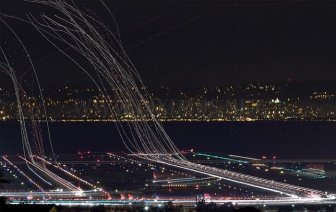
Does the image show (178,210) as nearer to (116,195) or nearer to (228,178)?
(116,195)

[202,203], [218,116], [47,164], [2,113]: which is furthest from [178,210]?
[218,116]

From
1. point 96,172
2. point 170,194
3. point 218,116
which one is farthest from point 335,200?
point 218,116

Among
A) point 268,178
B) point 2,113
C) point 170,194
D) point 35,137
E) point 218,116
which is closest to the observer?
point 170,194

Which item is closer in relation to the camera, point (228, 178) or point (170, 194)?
point (170, 194)

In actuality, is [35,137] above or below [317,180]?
above

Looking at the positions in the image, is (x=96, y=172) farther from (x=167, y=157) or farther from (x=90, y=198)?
(x=90, y=198)

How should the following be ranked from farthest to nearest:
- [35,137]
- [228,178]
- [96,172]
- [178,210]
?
[35,137]
[96,172]
[228,178]
[178,210]

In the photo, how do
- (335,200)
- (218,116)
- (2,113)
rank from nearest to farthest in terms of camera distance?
1. (335,200)
2. (2,113)
3. (218,116)

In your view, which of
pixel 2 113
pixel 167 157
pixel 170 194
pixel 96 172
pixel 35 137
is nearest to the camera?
pixel 170 194

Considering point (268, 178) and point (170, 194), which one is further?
point (268, 178)
